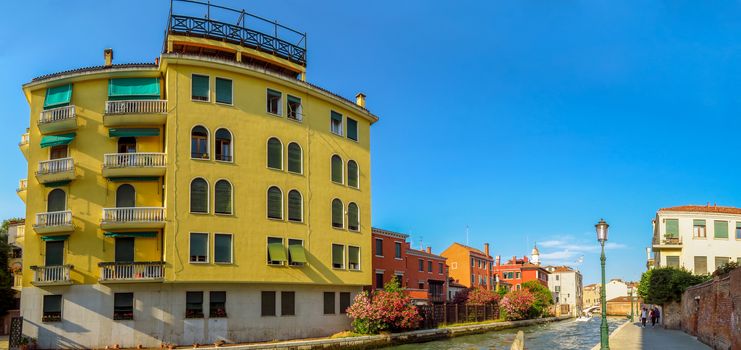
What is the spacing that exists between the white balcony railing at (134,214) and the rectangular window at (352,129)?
12.8 meters

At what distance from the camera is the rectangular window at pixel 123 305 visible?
96.4 ft

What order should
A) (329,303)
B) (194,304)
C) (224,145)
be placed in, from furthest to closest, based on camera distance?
(329,303) < (224,145) < (194,304)

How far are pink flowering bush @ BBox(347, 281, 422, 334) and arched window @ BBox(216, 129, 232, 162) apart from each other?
10.9 metres

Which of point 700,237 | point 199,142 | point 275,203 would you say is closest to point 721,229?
point 700,237

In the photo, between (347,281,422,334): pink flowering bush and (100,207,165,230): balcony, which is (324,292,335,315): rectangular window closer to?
(347,281,422,334): pink flowering bush

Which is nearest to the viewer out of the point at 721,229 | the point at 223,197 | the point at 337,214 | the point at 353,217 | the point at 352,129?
the point at 223,197

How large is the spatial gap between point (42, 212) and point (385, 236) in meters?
26.3

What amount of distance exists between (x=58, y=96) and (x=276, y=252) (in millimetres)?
13229

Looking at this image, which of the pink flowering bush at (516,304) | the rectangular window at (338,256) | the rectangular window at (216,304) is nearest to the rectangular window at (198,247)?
the rectangular window at (216,304)

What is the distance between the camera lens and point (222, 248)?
102 feet

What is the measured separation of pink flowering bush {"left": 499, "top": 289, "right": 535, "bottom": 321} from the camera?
61.6 m

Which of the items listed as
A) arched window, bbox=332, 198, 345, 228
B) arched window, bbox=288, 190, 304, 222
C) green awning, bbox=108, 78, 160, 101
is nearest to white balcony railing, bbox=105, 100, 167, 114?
green awning, bbox=108, 78, 160, 101

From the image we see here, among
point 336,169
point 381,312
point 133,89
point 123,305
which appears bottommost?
point 381,312

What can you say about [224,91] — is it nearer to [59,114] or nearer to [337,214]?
[59,114]
